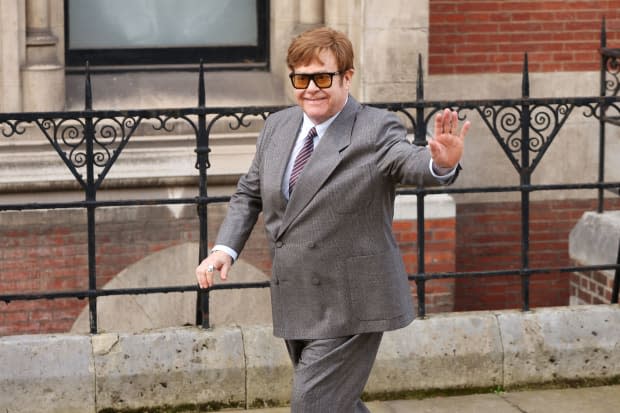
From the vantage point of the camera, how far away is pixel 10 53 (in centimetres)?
850

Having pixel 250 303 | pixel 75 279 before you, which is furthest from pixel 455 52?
pixel 75 279

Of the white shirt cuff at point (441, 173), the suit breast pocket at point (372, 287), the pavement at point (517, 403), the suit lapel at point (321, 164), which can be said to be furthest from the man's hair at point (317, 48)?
the pavement at point (517, 403)

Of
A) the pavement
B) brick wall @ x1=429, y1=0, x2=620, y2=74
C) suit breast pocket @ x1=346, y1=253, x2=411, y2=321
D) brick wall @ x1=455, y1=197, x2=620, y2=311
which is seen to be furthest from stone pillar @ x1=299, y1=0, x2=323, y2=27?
suit breast pocket @ x1=346, y1=253, x2=411, y2=321

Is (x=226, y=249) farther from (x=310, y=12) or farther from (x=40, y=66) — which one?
(x=310, y=12)

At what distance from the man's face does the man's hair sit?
1 centimetres

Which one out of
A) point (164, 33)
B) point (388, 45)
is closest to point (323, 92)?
point (388, 45)

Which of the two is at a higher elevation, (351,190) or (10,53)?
(10,53)

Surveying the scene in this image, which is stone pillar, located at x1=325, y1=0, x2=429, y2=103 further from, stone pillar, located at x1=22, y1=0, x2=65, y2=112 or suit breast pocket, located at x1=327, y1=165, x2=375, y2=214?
suit breast pocket, located at x1=327, y1=165, x2=375, y2=214

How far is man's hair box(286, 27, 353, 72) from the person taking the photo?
15.7ft

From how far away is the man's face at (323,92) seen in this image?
4.79 meters

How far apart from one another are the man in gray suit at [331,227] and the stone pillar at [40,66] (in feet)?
12.5

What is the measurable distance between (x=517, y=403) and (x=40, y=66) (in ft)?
11.3

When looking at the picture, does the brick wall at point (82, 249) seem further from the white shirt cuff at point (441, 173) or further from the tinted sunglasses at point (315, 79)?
the white shirt cuff at point (441, 173)

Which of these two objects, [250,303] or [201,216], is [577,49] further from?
[201,216]
